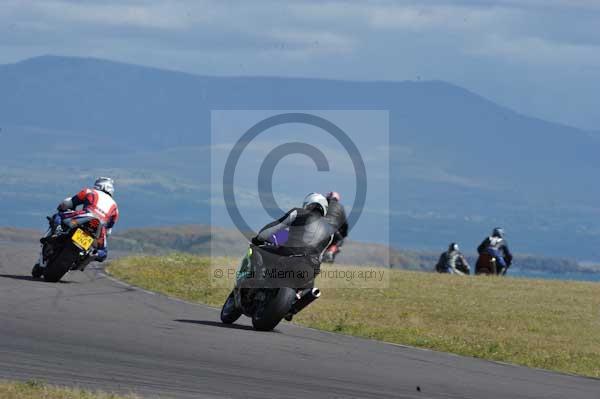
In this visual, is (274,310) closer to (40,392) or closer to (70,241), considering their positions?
(70,241)

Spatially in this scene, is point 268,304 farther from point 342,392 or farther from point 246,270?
point 342,392

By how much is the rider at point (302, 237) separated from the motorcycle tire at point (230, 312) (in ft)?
4.20

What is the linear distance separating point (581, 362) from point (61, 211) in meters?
9.58

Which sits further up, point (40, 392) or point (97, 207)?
point (97, 207)

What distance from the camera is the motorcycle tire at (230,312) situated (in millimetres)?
20906

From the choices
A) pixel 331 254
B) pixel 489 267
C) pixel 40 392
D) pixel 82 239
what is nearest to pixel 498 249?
pixel 489 267

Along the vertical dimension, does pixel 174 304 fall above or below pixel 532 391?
above

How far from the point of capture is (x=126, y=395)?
525 inches

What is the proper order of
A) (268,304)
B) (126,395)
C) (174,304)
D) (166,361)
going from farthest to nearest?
1. (174,304)
2. (268,304)
3. (166,361)
4. (126,395)

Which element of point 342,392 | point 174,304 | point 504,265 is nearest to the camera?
point 342,392

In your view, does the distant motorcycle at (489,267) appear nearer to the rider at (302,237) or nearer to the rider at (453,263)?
the rider at (453,263)

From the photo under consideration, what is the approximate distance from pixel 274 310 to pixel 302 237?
42.2 inches

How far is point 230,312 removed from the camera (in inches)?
829

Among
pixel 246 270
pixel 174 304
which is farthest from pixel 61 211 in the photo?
pixel 246 270
